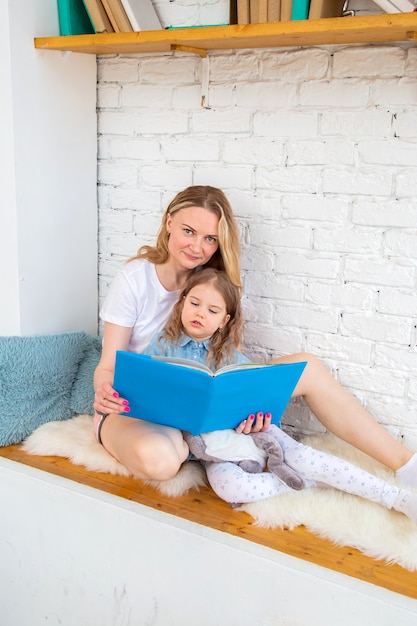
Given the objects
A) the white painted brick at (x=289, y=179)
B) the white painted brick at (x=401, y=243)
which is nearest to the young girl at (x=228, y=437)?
the white painted brick at (x=289, y=179)

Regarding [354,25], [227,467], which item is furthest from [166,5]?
[227,467]

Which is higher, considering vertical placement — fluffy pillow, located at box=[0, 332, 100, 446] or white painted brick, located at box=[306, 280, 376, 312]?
white painted brick, located at box=[306, 280, 376, 312]

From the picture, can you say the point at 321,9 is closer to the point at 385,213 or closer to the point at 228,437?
the point at 385,213

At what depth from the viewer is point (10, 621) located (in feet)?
6.32

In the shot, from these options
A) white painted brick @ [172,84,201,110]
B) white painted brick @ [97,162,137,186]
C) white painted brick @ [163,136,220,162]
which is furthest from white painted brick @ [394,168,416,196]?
white painted brick @ [97,162,137,186]

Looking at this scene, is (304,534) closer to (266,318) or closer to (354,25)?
(266,318)

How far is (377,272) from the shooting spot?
1960mm

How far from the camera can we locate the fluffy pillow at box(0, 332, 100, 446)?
207cm

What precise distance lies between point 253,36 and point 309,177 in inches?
17.7

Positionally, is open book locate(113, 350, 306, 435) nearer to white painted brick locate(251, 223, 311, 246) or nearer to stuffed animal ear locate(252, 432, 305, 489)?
stuffed animal ear locate(252, 432, 305, 489)

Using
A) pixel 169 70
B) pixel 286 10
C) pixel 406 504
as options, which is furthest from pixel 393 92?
pixel 406 504

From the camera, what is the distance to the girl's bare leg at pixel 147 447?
171cm

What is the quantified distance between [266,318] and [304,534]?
2.42ft

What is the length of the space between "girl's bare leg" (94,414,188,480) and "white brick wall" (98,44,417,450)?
0.53 m
